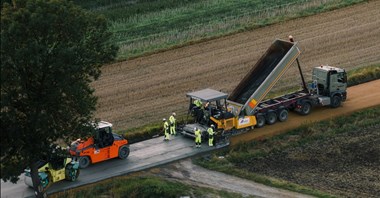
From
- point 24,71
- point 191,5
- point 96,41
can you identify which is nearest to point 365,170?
point 96,41

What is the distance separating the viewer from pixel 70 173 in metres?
36.7

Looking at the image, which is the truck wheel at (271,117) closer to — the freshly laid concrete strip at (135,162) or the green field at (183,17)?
the freshly laid concrete strip at (135,162)

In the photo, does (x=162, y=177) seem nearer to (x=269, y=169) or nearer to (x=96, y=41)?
(x=269, y=169)

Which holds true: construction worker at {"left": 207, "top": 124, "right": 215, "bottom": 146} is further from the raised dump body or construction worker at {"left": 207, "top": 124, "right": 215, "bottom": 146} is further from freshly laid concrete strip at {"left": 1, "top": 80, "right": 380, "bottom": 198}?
the raised dump body

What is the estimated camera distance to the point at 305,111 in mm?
44875

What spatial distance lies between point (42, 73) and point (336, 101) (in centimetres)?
1917

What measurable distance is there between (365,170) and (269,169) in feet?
14.1

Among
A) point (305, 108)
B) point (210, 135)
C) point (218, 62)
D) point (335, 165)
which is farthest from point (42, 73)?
point (218, 62)

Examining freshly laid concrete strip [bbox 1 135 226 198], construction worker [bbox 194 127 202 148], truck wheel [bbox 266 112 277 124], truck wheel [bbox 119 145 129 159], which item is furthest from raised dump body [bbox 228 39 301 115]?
truck wheel [bbox 119 145 129 159]

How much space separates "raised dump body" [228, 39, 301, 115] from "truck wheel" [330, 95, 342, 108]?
3.64 m

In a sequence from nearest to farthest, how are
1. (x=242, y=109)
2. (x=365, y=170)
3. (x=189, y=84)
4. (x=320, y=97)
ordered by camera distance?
(x=365, y=170) → (x=242, y=109) → (x=320, y=97) → (x=189, y=84)

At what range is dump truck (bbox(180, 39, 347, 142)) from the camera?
42.0 metres

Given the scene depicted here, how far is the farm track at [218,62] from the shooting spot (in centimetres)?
4719

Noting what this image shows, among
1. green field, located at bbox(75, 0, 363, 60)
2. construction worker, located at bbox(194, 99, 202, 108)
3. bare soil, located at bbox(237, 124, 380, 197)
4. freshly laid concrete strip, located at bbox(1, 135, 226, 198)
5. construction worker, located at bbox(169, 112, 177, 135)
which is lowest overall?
bare soil, located at bbox(237, 124, 380, 197)
